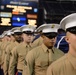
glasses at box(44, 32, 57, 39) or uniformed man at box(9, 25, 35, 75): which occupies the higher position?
glasses at box(44, 32, 57, 39)

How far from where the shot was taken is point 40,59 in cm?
546

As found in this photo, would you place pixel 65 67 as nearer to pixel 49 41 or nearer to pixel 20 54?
pixel 49 41

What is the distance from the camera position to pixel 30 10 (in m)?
20.7

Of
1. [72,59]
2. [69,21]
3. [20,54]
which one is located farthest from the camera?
[20,54]

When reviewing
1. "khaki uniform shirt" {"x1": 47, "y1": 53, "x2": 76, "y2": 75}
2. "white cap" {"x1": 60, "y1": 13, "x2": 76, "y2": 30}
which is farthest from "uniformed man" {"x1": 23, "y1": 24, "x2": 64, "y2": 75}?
"khaki uniform shirt" {"x1": 47, "y1": 53, "x2": 76, "y2": 75}

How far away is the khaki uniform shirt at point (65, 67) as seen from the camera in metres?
3.02

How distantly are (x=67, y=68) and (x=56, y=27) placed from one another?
2756mm

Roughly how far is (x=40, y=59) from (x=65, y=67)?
95.1 inches

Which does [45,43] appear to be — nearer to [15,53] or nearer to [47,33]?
[47,33]

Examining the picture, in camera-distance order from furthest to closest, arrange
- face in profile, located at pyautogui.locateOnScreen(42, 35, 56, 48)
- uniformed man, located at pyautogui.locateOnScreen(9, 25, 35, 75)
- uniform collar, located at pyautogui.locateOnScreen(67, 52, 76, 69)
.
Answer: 1. uniformed man, located at pyautogui.locateOnScreen(9, 25, 35, 75)
2. face in profile, located at pyautogui.locateOnScreen(42, 35, 56, 48)
3. uniform collar, located at pyautogui.locateOnScreen(67, 52, 76, 69)

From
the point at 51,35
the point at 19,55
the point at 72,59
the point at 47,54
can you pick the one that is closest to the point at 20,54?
the point at 19,55

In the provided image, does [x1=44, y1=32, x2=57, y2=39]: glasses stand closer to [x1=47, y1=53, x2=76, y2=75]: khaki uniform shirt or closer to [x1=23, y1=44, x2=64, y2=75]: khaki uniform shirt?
[x1=23, y1=44, x2=64, y2=75]: khaki uniform shirt

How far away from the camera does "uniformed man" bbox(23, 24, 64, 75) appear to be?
5.41 meters

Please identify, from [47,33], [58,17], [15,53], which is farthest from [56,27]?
[58,17]
